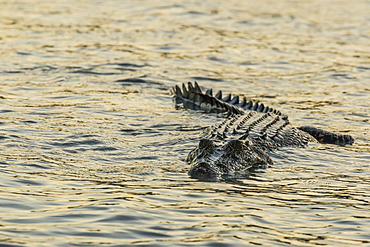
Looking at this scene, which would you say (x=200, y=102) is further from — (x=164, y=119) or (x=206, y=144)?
(x=206, y=144)

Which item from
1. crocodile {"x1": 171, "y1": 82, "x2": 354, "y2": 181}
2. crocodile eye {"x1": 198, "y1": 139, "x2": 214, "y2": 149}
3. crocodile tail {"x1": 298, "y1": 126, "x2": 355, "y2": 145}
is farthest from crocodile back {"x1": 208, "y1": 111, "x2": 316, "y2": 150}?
crocodile eye {"x1": 198, "y1": 139, "x2": 214, "y2": 149}

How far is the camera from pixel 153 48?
1769cm

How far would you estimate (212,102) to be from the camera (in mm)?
12523

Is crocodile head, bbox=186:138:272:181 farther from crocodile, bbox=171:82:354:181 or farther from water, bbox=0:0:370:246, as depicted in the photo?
water, bbox=0:0:370:246

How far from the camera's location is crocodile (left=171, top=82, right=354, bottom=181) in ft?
26.4

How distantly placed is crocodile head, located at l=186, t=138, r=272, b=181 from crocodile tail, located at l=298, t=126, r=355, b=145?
2.08 meters

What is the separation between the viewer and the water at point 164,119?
598cm

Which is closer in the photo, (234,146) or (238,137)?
(234,146)

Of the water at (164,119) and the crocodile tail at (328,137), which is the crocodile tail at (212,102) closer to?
the water at (164,119)

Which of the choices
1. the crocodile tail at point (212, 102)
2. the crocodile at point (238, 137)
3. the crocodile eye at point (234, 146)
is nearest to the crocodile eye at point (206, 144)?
the crocodile at point (238, 137)

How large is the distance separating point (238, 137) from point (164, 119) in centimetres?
253

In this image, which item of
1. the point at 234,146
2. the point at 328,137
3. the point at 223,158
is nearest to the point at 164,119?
the point at 328,137

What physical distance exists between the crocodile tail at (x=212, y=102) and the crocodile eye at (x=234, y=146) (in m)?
3.54

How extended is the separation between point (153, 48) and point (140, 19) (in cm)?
401
